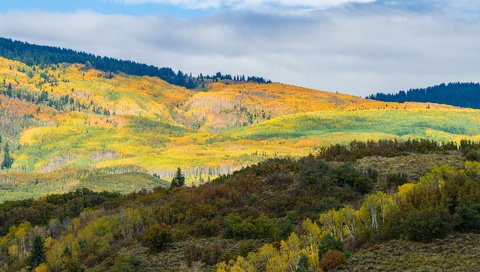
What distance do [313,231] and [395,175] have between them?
2936 cm

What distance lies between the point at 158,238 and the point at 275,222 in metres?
18.8

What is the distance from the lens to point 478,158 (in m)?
111

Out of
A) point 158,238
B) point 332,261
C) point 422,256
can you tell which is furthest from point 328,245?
point 158,238

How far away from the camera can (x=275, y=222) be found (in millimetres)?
100188

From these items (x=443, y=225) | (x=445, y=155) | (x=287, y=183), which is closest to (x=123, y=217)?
(x=287, y=183)

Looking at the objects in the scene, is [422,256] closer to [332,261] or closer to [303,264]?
[332,261]

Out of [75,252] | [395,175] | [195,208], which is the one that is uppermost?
[395,175]

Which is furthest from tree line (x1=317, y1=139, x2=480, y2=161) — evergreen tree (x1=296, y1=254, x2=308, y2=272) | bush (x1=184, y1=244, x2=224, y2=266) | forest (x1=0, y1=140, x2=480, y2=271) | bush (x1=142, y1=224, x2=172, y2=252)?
evergreen tree (x1=296, y1=254, x2=308, y2=272)

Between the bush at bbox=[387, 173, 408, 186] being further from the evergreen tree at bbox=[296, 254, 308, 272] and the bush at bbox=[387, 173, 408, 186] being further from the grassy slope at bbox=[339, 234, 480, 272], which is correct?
the evergreen tree at bbox=[296, 254, 308, 272]

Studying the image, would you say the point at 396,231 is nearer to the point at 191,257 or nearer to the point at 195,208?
the point at 191,257

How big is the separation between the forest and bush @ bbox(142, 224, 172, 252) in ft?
0.53

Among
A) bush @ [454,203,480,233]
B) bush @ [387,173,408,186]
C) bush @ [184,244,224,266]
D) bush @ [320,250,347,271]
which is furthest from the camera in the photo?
bush @ [387,173,408,186]

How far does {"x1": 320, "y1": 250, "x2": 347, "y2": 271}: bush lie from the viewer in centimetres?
7194

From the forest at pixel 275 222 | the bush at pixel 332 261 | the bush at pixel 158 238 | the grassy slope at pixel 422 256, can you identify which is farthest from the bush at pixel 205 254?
the grassy slope at pixel 422 256
